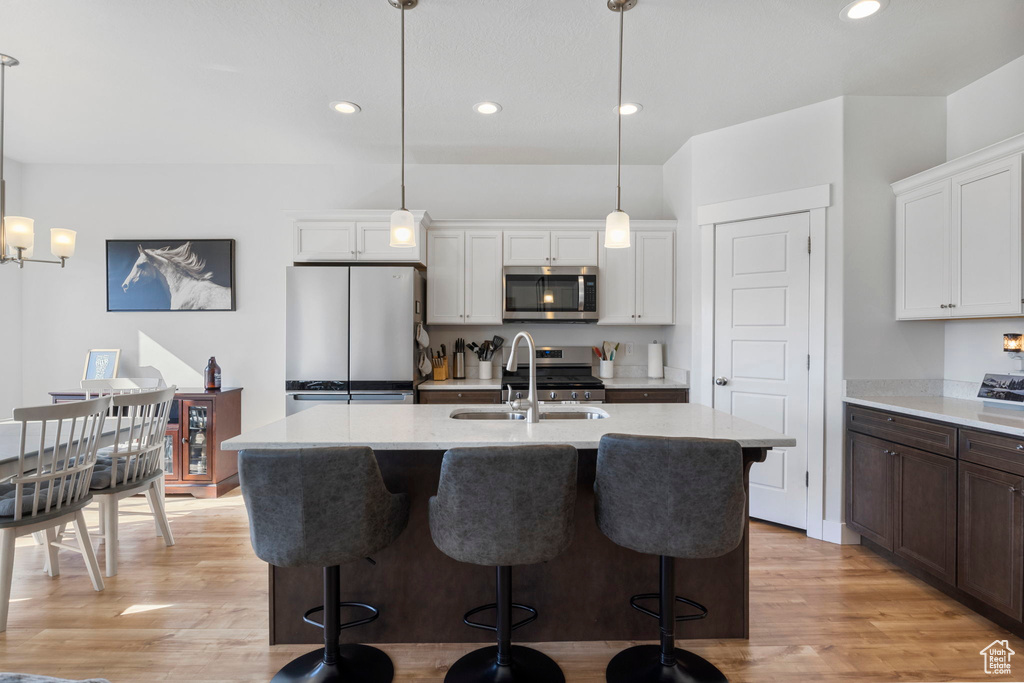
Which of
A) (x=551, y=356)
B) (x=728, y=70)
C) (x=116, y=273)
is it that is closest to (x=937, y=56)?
(x=728, y=70)

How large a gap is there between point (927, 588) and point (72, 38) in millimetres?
4972

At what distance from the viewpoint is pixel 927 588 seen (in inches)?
97.4

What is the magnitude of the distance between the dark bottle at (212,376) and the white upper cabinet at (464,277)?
1.71m

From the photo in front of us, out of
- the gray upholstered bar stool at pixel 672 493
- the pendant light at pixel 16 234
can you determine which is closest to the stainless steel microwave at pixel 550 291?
the gray upholstered bar stool at pixel 672 493

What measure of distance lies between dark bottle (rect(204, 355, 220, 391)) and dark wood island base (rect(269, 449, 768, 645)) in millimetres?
2461

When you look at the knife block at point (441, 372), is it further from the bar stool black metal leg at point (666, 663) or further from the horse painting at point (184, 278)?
the bar stool black metal leg at point (666, 663)

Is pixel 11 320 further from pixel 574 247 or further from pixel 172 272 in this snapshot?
pixel 574 247

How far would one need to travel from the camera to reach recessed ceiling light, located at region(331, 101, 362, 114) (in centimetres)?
320

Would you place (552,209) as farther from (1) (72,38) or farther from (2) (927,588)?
(2) (927,588)

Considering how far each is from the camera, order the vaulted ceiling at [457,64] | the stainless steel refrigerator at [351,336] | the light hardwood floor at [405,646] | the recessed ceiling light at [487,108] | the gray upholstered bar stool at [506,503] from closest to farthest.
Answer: the gray upholstered bar stool at [506,503], the light hardwood floor at [405,646], the vaulted ceiling at [457,64], the recessed ceiling light at [487,108], the stainless steel refrigerator at [351,336]

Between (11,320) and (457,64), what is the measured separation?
14.2ft

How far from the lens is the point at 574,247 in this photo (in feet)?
13.4

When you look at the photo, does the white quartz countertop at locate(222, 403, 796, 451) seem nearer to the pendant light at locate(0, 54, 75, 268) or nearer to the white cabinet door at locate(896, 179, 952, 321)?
the white cabinet door at locate(896, 179, 952, 321)

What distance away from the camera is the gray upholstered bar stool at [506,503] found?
1510 mm
